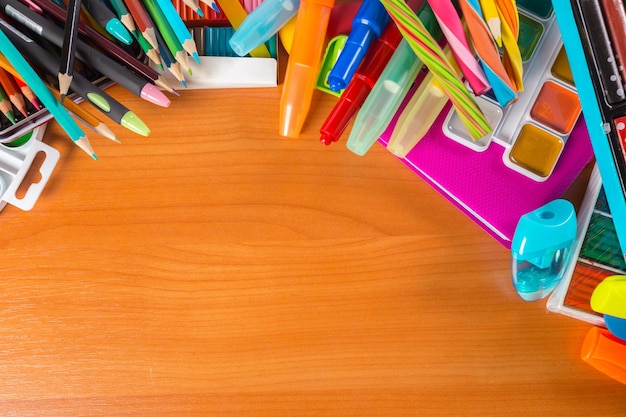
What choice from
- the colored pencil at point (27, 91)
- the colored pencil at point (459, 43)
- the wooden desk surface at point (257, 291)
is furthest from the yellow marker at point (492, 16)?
the colored pencil at point (27, 91)

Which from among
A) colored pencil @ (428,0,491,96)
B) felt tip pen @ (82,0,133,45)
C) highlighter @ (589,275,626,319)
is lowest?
highlighter @ (589,275,626,319)

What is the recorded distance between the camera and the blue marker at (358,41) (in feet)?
1.51

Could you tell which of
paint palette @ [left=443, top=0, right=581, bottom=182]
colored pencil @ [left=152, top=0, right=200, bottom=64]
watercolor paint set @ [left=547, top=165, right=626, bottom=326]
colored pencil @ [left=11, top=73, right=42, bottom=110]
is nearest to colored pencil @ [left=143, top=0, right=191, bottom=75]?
colored pencil @ [left=152, top=0, right=200, bottom=64]

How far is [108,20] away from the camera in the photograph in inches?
18.2

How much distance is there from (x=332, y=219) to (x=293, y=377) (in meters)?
0.13

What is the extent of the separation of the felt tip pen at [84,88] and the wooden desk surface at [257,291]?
0.04m

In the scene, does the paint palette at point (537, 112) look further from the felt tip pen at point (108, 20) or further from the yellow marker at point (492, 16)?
the felt tip pen at point (108, 20)

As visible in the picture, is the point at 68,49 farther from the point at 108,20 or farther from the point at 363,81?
the point at 363,81

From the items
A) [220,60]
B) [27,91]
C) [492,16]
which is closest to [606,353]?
[492,16]

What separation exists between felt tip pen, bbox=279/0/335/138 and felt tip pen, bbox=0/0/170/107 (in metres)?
0.09

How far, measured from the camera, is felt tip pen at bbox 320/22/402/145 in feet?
1.55

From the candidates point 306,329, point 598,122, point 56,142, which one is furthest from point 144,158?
point 598,122

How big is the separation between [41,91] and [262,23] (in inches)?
6.7

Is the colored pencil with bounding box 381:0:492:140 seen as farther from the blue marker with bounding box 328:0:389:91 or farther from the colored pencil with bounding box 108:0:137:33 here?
the colored pencil with bounding box 108:0:137:33
